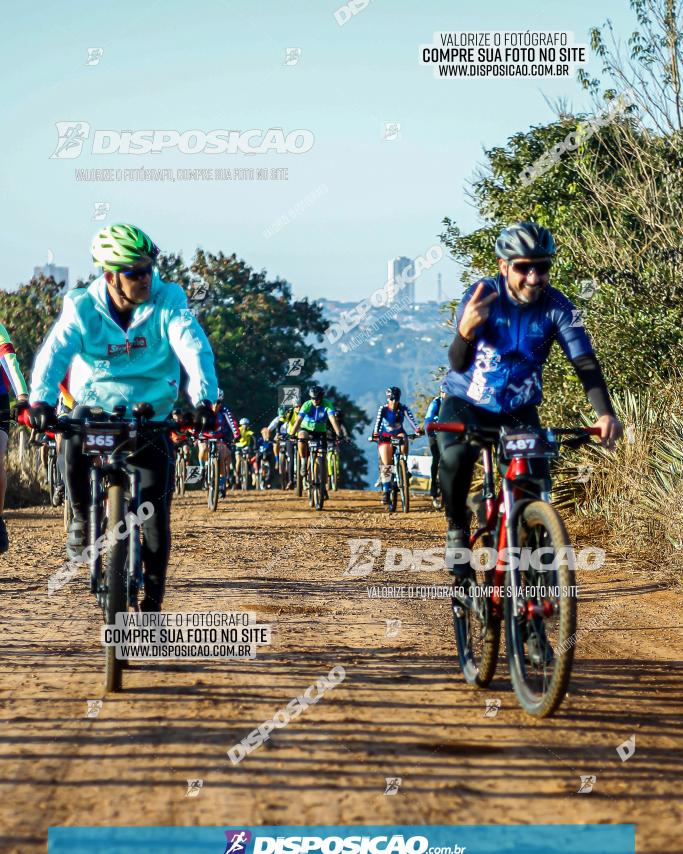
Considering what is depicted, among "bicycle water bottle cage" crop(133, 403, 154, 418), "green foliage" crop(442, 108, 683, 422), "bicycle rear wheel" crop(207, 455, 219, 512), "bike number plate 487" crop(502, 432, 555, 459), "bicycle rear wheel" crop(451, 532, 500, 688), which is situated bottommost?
"bicycle rear wheel" crop(451, 532, 500, 688)

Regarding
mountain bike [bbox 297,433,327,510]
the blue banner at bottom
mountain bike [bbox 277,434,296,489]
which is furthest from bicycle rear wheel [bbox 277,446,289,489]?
the blue banner at bottom

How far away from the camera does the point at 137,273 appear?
614cm

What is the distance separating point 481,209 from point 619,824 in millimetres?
16512

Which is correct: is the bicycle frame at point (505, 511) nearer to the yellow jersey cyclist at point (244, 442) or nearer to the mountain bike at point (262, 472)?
the yellow jersey cyclist at point (244, 442)

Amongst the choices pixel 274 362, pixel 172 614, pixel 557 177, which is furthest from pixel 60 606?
pixel 274 362

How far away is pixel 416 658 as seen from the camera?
6.78 m

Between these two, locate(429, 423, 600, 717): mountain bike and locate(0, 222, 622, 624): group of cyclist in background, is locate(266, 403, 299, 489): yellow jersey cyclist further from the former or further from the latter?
locate(429, 423, 600, 717): mountain bike

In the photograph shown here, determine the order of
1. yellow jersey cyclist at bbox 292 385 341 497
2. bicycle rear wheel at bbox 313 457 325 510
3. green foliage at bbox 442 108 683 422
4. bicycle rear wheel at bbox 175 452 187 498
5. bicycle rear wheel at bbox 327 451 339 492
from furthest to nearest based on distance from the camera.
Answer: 1. bicycle rear wheel at bbox 175 452 187 498
2. bicycle rear wheel at bbox 327 451 339 492
3. yellow jersey cyclist at bbox 292 385 341 497
4. bicycle rear wheel at bbox 313 457 325 510
5. green foliage at bbox 442 108 683 422

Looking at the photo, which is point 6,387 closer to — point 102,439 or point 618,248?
point 102,439

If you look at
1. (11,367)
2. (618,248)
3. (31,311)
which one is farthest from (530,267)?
(31,311)

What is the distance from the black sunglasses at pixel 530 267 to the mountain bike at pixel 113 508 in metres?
1.95

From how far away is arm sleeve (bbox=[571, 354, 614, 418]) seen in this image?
18.4 feet

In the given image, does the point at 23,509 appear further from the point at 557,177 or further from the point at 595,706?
the point at 595,706

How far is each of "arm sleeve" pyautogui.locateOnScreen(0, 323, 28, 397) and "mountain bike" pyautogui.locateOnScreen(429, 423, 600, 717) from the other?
3.89 metres
